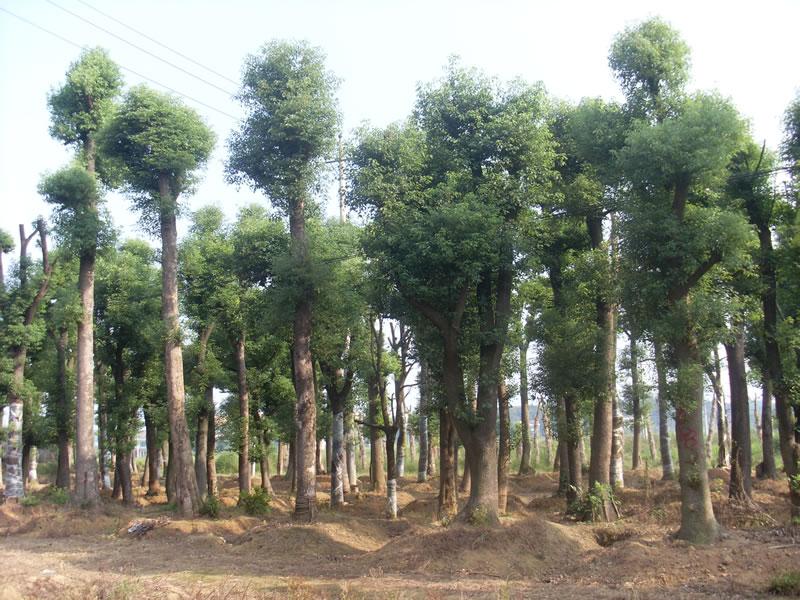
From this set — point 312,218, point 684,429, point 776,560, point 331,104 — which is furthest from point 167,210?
point 776,560

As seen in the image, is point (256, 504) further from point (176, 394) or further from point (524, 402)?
point (524, 402)

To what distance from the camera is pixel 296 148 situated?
67.3 ft

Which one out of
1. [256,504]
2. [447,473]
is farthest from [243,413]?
[447,473]

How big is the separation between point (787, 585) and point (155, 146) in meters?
20.2

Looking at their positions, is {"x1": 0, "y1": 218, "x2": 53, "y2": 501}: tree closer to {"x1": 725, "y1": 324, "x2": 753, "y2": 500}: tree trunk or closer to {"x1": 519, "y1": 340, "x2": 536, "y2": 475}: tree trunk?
{"x1": 519, "y1": 340, "x2": 536, "y2": 475}: tree trunk

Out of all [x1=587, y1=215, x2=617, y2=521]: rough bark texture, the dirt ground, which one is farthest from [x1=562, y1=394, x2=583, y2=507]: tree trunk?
[x1=587, y1=215, x2=617, y2=521]: rough bark texture

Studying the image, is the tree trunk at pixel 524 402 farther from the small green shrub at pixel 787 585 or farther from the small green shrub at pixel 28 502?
the small green shrub at pixel 28 502

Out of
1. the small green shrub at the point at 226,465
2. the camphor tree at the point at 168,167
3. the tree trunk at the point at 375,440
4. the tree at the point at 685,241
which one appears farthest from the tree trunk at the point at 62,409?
the small green shrub at the point at 226,465

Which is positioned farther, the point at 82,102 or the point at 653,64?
the point at 82,102

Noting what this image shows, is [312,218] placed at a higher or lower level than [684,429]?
higher

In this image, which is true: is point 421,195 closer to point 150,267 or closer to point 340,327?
point 340,327

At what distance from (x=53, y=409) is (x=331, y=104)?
22.5m

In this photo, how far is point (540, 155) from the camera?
55.5 ft

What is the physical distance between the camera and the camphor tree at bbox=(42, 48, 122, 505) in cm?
2375
